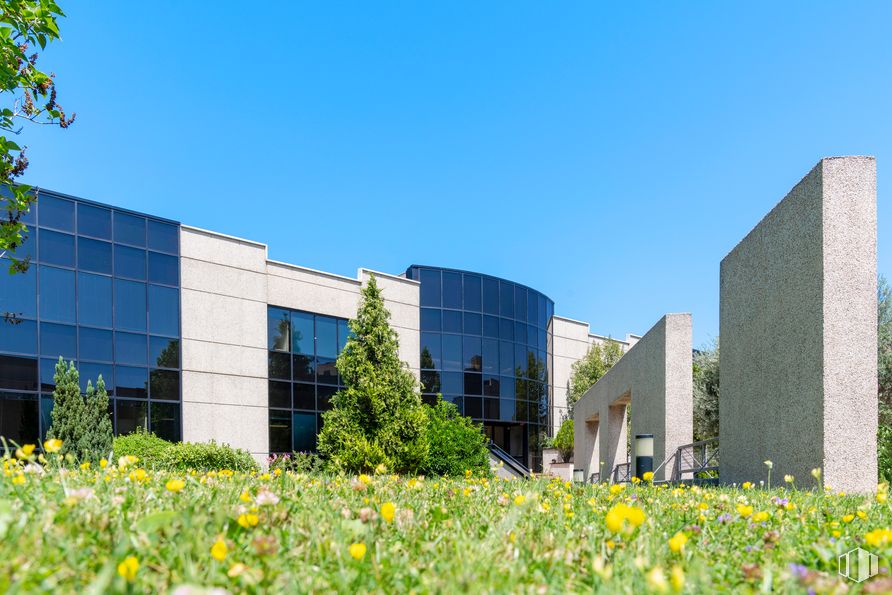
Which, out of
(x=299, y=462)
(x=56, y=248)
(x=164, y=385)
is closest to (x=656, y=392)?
(x=299, y=462)

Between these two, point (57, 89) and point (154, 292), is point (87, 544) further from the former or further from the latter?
point (154, 292)

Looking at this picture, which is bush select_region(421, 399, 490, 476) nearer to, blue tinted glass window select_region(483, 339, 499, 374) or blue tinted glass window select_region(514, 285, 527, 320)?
blue tinted glass window select_region(483, 339, 499, 374)

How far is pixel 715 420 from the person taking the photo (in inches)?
836

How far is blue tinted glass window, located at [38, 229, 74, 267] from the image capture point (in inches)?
735

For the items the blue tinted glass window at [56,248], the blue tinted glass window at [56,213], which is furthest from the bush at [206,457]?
the blue tinted glass window at [56,213]

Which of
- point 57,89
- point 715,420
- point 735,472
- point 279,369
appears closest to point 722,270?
point 735,472

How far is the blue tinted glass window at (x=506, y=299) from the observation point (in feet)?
103

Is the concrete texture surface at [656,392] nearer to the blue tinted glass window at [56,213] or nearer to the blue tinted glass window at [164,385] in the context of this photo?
the blue tinted glass window at [164,385]

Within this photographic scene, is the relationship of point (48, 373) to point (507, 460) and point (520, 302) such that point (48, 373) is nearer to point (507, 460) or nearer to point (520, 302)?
point (507, 460)

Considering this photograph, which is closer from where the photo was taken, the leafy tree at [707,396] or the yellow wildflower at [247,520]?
the yellow wildflower at [247,520]

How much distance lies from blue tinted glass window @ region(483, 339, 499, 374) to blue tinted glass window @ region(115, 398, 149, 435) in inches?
619

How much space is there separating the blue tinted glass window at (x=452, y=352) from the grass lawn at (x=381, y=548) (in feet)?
85.4

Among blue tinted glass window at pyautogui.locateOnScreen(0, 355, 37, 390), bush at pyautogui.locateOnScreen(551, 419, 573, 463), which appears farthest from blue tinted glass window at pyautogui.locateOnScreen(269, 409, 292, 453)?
bush at pyautogui.locateOnScreen(551, 419, 573, 463)

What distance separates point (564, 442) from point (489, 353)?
7921mm
